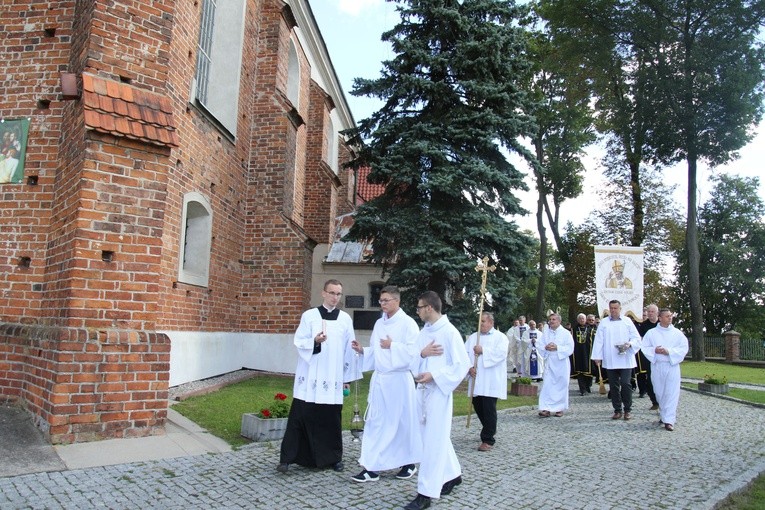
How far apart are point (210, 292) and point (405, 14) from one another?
836cm

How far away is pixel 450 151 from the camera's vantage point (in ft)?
45.5

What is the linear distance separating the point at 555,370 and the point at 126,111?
28.0 feet

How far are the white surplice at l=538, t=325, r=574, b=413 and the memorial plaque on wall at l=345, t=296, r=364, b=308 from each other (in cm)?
877

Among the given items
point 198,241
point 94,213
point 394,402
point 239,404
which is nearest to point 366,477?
point 394,402

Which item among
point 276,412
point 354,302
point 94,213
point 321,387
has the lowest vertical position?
point 276,412

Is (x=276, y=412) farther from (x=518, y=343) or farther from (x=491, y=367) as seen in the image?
(x=518, y=343)

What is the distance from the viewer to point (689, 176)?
87.7ft

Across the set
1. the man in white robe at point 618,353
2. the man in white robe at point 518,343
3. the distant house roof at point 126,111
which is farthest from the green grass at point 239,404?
the man in white robe at point 518,343

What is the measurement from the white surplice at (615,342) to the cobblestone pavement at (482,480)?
2027mm

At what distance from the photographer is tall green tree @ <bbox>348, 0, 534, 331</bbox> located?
13.4 m

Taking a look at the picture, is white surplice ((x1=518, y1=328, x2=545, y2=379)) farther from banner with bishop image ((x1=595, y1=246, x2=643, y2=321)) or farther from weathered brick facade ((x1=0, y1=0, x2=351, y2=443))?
weathered brick facade ((x1=0, y1=0, x2=351, y2=443))

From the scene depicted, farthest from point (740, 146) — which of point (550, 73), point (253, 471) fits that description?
point (253, 471)

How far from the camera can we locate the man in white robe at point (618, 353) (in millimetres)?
10203

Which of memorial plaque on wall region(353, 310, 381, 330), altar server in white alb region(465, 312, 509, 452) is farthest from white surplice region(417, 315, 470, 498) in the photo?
memorial plaque on wall region(353, 310, 381, 330)
